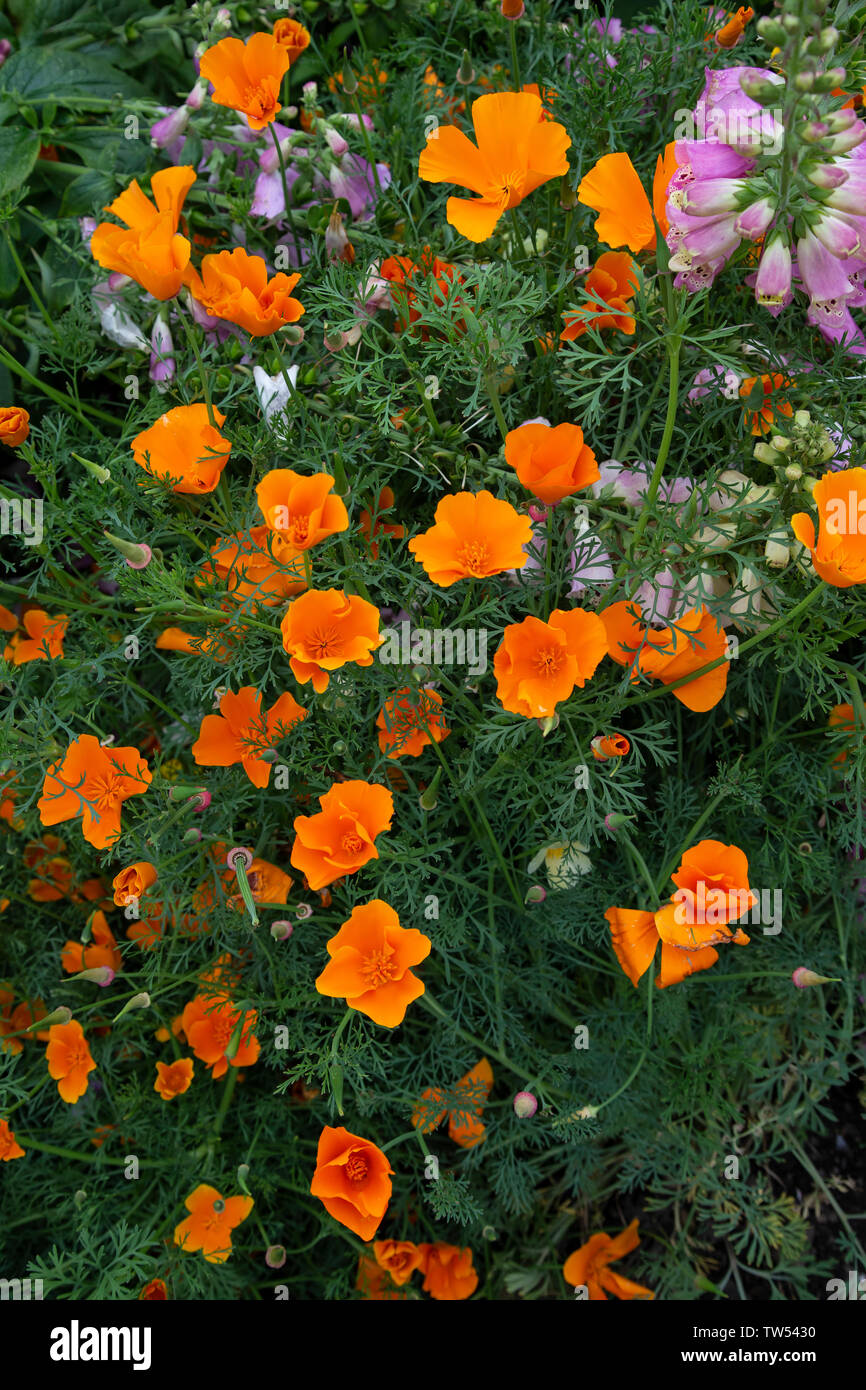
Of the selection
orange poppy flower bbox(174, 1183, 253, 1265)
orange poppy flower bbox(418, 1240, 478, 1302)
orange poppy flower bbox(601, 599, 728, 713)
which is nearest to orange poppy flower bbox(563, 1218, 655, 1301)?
orange poppy flower bbox(418, 1240, 478, 1302)

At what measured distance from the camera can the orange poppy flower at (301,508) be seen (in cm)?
111

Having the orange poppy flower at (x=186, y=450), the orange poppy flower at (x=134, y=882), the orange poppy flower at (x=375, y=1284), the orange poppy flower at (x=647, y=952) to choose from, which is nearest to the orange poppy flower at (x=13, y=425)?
the orange poppy flower at (x=186, y=450)

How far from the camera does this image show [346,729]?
1.38m

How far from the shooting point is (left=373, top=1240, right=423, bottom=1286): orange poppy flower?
150 centimetres

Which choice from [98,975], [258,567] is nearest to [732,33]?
[258,567]

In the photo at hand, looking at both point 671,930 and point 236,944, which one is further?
point 236,944

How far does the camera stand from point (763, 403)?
1331 mm

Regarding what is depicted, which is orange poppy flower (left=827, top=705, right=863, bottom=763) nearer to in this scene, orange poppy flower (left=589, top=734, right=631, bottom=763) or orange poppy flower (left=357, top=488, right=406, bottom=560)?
orange poppy flower (left=589, top=734, right=631, bottom=763)

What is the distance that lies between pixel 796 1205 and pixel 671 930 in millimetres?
985

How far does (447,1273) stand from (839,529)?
1.32 meters
